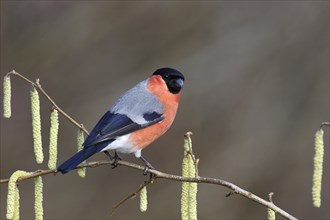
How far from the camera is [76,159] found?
2.19 metres

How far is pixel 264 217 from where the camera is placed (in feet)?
16.8

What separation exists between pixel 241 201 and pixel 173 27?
4.43ft

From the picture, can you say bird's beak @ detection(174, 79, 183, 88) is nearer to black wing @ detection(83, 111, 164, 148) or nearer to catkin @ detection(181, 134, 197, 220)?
black wing @ detection(83, 111, 164, 148)

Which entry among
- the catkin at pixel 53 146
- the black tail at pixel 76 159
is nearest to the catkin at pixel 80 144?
the black tail at pixel 76 159

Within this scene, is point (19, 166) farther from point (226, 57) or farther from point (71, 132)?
point (226, 57)

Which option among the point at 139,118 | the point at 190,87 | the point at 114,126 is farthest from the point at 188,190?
the point at 190,87

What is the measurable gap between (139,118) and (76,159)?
0.65m

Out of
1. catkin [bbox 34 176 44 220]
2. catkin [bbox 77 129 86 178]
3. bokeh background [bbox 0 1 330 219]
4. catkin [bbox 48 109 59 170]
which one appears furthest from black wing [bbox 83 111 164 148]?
bokeh background [bbox 0 1 330 219]

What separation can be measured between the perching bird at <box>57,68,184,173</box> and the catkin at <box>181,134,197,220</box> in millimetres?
489

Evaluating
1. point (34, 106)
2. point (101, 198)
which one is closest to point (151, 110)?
point (34, 106)

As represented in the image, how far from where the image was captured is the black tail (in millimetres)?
2090

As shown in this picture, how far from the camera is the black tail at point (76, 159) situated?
209 cm

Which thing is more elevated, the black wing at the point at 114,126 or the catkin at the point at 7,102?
the black wing at the point at 114,126

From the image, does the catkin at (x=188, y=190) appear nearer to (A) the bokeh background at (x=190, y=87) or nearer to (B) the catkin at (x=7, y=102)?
(B) the catkin at (x=7, y=102)
